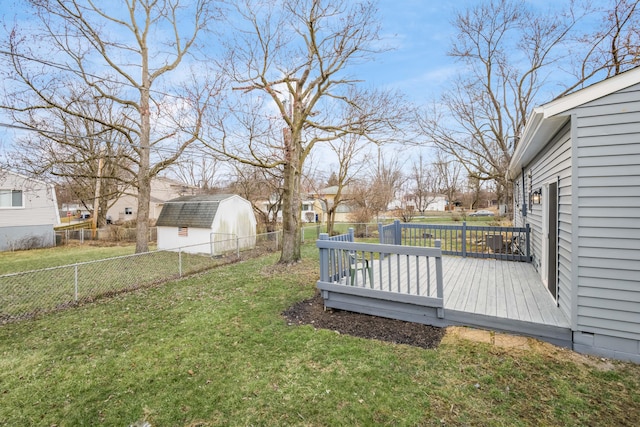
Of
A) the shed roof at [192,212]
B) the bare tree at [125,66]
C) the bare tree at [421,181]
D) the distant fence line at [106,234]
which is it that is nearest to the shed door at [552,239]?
the bare tree at [125,66]

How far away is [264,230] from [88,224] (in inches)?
566

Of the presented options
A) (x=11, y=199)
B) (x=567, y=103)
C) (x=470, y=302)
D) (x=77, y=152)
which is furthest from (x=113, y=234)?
(x=567, y=103)

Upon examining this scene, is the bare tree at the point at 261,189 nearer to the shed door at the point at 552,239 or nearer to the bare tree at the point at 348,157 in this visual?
the bare tree at the point at 348,157

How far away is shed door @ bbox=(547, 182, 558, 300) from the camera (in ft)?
14.0

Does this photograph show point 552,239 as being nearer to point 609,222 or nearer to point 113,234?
point 609,222

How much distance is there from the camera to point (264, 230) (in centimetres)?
1753

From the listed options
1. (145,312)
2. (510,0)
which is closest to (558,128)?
(145,312)

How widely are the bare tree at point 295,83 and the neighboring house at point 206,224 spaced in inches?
157

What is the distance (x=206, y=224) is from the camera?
1203 centimetres

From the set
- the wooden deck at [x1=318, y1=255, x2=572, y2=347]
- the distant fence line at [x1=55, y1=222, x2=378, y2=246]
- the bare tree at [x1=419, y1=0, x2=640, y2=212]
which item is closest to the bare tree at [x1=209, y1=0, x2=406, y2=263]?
the wooden deck at [x1=318, y1=255, x2=572, y2=347]

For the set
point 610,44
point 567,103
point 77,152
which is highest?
point 610,44

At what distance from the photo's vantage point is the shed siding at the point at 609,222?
3.05 metres

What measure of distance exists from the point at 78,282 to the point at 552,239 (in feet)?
34.2

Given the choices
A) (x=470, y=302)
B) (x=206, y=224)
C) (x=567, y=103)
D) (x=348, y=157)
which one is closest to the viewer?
(x=567, y=103)
